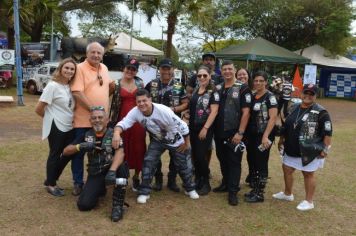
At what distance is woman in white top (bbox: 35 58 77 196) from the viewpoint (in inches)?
184

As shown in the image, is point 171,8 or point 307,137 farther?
point 171,8

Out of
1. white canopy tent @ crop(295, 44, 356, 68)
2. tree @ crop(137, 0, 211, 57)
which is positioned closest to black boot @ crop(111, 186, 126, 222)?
tree @ crop(137, 0, 211, 57)

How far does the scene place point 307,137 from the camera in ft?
15.3

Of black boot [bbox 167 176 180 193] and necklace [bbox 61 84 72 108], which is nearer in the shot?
necklace [bbox 61 84 72 108]

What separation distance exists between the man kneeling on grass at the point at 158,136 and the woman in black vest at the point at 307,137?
1.19m

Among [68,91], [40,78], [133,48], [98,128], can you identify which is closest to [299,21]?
[133,48]

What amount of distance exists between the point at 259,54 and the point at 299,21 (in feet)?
37.9

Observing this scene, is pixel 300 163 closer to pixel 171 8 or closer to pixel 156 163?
pixel 156 163

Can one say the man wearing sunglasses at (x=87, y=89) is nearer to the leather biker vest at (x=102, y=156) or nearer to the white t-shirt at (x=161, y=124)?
the leather biker vest at (x=102, y=156)

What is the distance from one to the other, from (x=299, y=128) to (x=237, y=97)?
785mm

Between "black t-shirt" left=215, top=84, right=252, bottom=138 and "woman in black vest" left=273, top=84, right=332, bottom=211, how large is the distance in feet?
1.78

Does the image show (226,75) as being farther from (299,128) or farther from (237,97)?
(299,128)

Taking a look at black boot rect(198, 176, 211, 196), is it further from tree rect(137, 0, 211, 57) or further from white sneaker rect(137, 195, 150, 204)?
tree rect(137, 0, 211, 57)

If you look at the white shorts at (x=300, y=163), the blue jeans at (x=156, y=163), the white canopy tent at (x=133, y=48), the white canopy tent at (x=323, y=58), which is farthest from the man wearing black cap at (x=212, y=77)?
the white canopy tent at (x=323, y=58)
